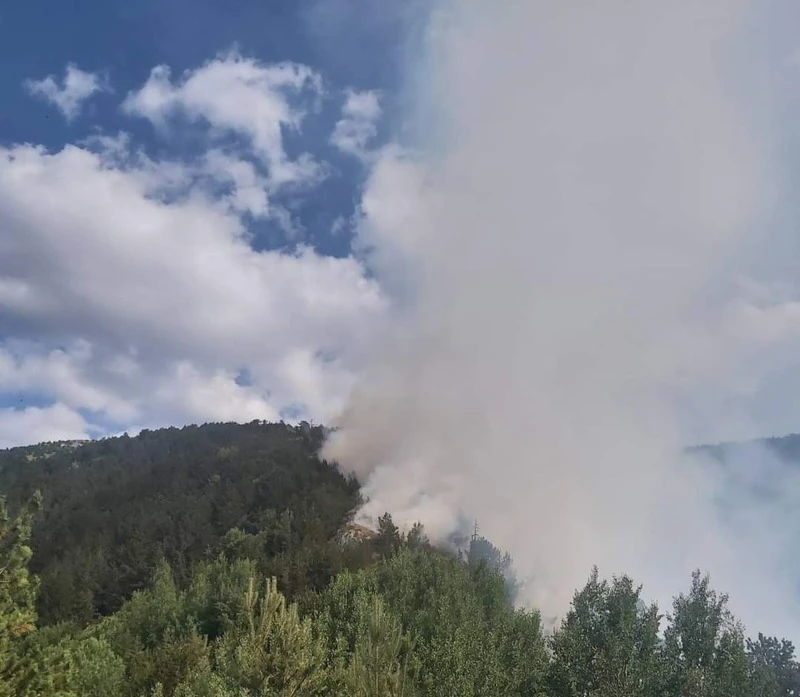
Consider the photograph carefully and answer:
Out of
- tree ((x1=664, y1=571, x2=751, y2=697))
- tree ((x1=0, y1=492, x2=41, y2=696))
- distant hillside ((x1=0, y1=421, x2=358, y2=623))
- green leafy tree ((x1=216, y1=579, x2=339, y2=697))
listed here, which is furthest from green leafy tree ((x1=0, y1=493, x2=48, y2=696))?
distant hillside ((x1=0, y1=421, x2=358, y2=623))

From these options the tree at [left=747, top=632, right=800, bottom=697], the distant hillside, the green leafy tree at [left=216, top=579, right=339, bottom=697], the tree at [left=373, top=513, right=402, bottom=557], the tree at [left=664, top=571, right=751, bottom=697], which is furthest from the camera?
the tree at [left=373, top=513, right=402, bottom=557]

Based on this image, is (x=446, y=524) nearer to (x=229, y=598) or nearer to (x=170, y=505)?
(x=170, y=505)

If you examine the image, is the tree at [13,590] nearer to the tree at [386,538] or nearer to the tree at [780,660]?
the tree at [780,660]

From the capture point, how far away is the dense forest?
1146 inches

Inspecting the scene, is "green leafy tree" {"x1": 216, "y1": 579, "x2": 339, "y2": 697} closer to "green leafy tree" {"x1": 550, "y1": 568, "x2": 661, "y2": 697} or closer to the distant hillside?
"green leafy tree" {"x1": 550, "y1": 568, "x2": 661, "y2": 697}

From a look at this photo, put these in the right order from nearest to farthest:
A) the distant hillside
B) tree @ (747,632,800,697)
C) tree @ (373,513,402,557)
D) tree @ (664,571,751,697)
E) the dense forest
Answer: the dense forest < tree @ (664,571,751,697) < tree @ (747,632,800,697) < the distant hillside < tree @ (373,513,402,557)

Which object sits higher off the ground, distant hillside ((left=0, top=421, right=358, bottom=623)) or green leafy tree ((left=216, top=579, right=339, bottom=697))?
distant hillside ((left=0, top=421, right=358, bottom=623))

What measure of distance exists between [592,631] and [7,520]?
35162 mm

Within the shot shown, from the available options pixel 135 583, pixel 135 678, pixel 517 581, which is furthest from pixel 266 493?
pixel 135 678

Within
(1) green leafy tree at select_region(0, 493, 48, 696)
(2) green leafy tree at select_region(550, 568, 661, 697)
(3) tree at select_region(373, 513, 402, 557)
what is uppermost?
(3) tree at select_region(373, 513, 402, 557)

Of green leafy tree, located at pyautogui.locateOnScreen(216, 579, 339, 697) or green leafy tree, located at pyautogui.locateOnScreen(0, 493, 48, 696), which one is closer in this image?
green leafy tree, located at pyautogui.locateOnScreen(216, 579, 339, 697)

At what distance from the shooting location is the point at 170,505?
180625 mm

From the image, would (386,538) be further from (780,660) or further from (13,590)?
(13,590)

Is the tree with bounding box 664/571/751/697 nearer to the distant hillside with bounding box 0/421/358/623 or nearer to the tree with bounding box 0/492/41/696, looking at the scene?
the tree with bounding box 0/492/41/696
